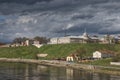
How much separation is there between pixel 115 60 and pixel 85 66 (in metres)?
15.9

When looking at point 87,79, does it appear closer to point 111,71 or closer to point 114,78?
point 114,78

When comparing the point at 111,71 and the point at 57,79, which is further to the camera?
the point at 111,71

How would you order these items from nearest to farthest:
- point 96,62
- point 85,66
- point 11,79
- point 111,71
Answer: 1. point 11,79
2. point 111,71
3. point 85,66
4. point 96,62

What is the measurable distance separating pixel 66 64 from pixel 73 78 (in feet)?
205

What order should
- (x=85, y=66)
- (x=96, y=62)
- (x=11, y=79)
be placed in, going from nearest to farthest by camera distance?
1. (x=11, y=79)
2. (x=85, y=66)
3. (x=96, y=62)

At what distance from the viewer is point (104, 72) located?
459 ft

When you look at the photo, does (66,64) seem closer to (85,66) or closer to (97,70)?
(85,66)

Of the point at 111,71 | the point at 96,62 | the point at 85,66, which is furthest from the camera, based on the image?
the point at 96,62

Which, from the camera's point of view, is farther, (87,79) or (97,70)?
(97,70)

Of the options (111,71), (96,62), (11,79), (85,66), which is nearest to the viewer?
(11,79)

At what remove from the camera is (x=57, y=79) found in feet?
383

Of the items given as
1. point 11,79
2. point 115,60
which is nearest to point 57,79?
point 11,79

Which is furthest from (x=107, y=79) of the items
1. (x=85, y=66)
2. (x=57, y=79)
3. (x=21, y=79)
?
(x=85, y=66)

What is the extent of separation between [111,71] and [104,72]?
9.02ft
